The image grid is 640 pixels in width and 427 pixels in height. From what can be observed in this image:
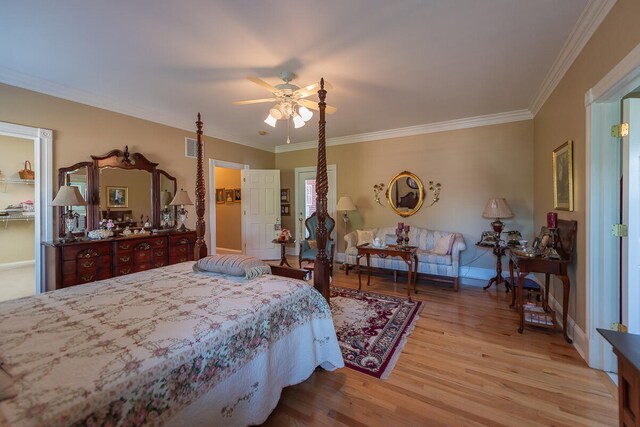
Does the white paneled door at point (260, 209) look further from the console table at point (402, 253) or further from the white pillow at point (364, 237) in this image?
the console table at point (402, 253)

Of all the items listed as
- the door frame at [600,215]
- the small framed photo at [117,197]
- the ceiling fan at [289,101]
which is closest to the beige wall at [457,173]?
the door frame at [600,215]

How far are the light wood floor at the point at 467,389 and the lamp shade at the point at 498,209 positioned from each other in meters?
1.71

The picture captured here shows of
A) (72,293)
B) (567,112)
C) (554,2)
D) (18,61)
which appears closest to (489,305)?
(567,112)

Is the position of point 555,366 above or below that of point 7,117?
below

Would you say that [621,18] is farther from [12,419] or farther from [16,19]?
[16,19]

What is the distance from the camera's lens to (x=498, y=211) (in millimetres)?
3799

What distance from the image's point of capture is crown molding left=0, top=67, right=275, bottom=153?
9.00ft

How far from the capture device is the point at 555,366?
204cm

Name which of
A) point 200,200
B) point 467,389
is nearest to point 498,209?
point 467,389

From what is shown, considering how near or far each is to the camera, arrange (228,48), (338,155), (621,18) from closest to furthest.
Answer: (621,18)
(228,48)
(338,155)

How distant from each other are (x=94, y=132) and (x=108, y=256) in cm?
161

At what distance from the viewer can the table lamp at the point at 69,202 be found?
2.88 m

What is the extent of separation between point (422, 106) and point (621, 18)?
2164 millimetres

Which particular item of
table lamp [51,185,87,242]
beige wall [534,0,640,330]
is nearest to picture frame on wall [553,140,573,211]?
beige wall [534,0,640,330]
